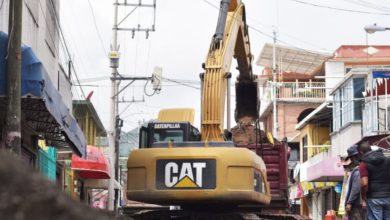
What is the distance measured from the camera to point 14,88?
848 cm

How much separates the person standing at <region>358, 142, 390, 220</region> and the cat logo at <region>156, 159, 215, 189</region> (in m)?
2.03

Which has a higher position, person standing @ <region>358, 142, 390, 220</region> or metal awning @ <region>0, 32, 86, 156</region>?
metal awning @ <region>0, 32, 86, 156</region>

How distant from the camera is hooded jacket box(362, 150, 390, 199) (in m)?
7.63

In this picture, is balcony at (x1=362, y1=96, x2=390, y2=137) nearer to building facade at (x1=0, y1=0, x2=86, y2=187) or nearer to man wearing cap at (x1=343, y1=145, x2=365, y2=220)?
building facade at (x1=0, y1=0, x2=86, y2=187)

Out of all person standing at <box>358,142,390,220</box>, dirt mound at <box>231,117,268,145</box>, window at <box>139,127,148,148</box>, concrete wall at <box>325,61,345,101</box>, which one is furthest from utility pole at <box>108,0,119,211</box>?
person standing at <box>358,142,390,220</box>

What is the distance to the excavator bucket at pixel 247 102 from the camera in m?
15.4

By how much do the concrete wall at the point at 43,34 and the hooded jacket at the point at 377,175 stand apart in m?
6.77

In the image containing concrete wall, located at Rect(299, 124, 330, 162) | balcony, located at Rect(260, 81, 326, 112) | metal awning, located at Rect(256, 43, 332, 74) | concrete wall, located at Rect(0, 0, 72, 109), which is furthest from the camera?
balcony, located at Rect(260, 81, 326, 112)

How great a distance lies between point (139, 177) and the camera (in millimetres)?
9250

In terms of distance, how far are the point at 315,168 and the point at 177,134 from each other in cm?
1919

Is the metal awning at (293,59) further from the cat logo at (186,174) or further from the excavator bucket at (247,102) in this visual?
the cat logo at (186,174)

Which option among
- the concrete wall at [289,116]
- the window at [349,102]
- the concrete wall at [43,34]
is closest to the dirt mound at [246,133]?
the concrete wall at [43,34]

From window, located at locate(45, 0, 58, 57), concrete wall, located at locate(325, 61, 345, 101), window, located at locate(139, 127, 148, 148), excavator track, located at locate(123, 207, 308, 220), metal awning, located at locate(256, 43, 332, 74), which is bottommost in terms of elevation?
excavator track, located at locate(123, 207, 308, 220)

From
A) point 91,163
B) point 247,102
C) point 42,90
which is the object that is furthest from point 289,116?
point 42,90
